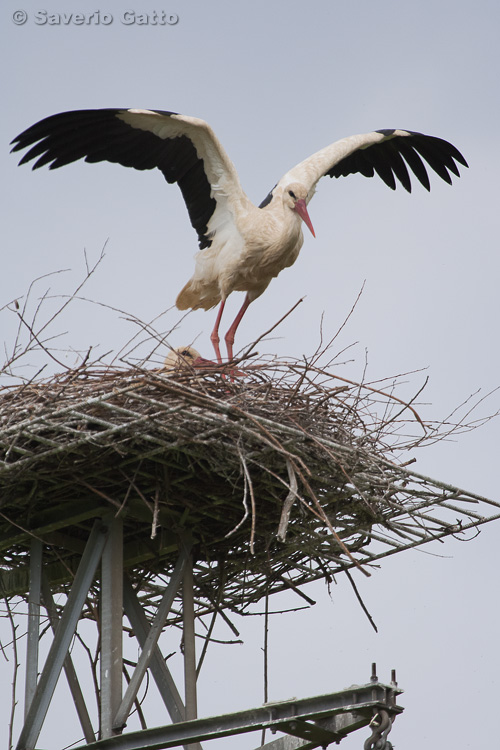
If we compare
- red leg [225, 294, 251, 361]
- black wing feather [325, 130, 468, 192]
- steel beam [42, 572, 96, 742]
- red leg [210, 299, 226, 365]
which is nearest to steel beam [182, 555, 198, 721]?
steel beam [42, 572, 96, 742]

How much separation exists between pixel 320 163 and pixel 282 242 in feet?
3.54

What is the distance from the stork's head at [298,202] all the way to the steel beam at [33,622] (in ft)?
9.56

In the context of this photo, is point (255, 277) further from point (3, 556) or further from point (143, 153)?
point (3, 556)

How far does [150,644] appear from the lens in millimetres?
6758

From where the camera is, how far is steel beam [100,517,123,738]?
6.43 metres

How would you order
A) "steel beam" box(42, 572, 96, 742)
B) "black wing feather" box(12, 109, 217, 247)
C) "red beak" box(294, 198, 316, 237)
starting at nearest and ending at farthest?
1. "steel beam" box(42, 572, 96, 742)
2. "black wing feather" box(12, 109, 217, 247)
3. "red beak" box(294, 198, 316, 237)

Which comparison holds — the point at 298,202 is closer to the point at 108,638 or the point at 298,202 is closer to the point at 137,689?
the point at 108,638

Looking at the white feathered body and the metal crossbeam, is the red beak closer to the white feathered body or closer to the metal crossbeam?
the white feathered body

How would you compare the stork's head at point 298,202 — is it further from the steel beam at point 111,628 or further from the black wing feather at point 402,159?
the steel beam at point 111,628

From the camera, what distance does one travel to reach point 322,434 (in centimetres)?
649

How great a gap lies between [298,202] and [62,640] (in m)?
3.45

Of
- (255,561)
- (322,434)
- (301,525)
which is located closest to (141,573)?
(255,561)

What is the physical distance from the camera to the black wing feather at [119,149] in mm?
8016

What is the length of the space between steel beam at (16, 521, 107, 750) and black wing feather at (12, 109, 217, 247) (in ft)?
8.77
